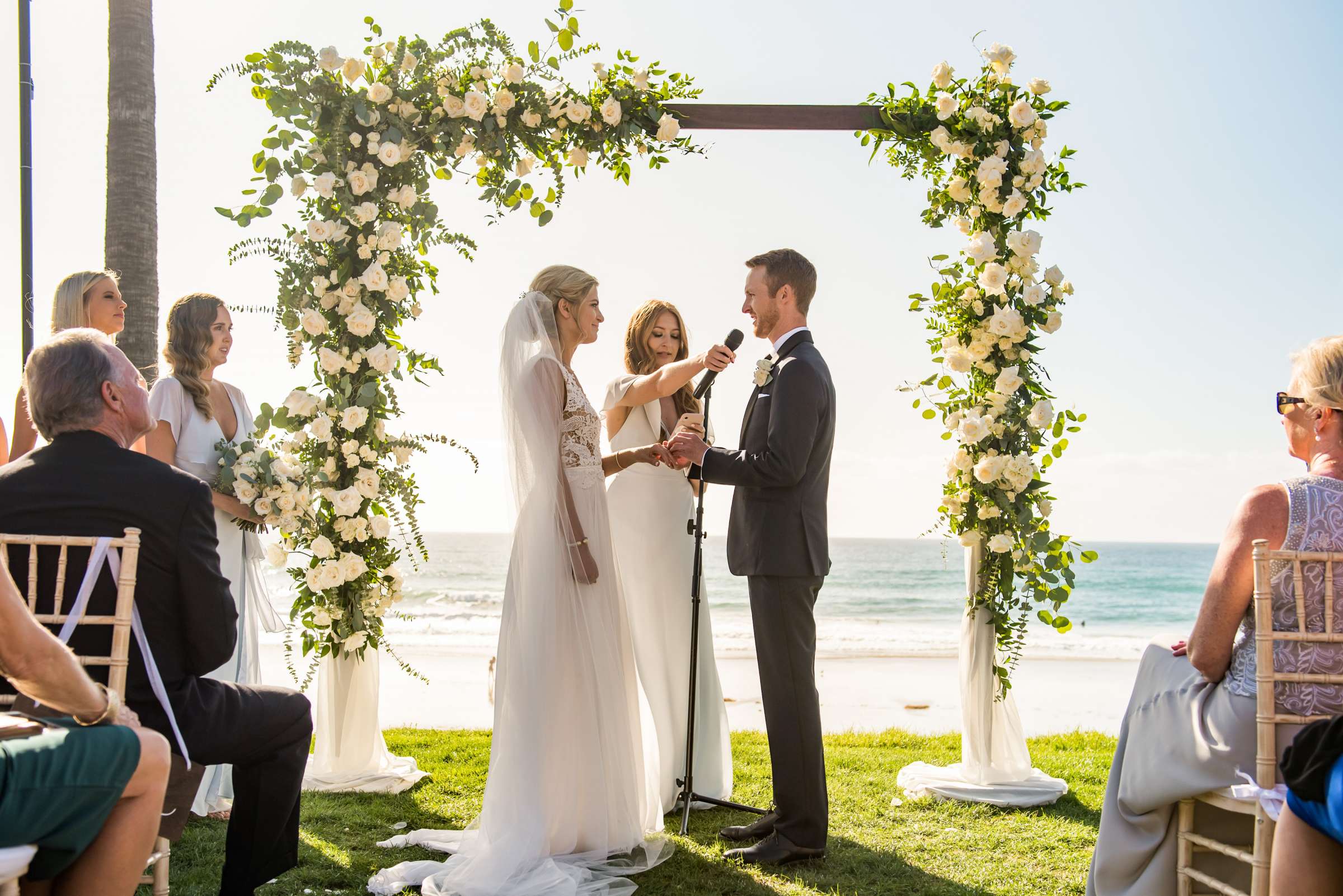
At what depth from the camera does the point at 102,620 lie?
269 centimetres

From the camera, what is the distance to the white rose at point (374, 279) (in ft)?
17.2

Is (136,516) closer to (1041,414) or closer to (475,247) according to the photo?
(475,247)

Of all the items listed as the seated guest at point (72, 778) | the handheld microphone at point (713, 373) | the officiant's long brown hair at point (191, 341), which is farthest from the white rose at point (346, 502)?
the seated guest at point (72, 778)

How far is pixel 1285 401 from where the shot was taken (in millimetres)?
3002

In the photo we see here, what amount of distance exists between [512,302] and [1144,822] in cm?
305

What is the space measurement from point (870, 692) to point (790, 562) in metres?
8.38

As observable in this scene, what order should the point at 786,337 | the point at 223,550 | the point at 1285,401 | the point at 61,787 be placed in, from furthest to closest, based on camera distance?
the point at 223,550, the point at 786,337, the point at 1285,401, the point at 61,787

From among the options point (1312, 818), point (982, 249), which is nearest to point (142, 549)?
point (1312, 818)

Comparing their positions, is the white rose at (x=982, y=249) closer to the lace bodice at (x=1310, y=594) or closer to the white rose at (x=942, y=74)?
the white rose at (x=942, y=74)

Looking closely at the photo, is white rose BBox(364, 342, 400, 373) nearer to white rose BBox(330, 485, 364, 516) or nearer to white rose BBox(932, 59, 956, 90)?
white rose BBox(330, 485, 364, 516)

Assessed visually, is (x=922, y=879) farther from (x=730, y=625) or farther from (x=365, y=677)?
(x=730, y=625)

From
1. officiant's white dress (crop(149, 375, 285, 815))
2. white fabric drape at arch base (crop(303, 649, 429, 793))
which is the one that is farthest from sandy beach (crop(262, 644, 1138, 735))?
officiant's white dress (crop(149, 375, 285, 815))

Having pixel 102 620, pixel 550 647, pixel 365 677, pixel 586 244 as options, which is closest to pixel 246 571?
pixel 365 677

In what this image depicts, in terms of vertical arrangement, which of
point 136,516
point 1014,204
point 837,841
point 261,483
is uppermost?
point 1014,204
